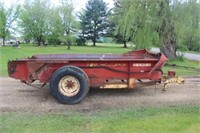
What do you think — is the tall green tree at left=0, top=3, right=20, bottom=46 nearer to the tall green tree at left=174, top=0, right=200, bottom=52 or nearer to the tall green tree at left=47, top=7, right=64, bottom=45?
the tall green tree at left=47, top=7, right=64, bottom=45

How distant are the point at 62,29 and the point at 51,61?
1296 inches

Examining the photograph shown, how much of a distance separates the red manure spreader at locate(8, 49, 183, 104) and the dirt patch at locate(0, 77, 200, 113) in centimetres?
27

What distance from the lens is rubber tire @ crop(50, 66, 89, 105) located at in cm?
554

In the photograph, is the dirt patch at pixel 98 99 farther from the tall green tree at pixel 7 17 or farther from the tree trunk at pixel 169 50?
the tall green tree at pixel 7 17

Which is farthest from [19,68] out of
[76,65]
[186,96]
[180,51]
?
[180,51]

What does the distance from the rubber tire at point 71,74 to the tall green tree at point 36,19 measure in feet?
122

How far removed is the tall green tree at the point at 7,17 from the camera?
3516 centimetres

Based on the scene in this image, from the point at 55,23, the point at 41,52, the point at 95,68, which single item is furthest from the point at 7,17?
the point at 95,68

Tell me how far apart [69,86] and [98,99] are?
2.33ft

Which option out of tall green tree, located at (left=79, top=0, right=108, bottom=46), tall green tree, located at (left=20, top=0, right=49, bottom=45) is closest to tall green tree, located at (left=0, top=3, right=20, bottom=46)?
tall green tree, located at (left=20, top=0, right=49, bottom=45)

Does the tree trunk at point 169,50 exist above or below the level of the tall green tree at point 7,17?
below

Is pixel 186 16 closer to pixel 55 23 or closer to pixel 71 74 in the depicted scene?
pixel 71 74

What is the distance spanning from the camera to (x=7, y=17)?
1479 inches

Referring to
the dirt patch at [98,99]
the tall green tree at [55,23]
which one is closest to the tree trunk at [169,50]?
the dirt patch at [98,99]
